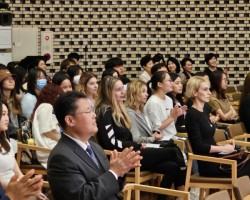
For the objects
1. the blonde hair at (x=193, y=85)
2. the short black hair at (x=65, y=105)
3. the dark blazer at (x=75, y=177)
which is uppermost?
the short black hair at (x=65, y=105)

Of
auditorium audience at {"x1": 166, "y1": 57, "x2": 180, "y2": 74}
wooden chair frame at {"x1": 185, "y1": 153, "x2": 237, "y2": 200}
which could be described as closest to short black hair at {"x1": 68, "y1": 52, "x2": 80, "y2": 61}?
auditorium audience at {"x1": 166, "y1": 57, "x2": 180, "y2": 74}

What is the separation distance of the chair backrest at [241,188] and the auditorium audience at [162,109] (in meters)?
2.61

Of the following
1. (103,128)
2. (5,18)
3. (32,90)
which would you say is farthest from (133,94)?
(5,18)

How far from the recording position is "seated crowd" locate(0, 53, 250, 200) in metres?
4.39

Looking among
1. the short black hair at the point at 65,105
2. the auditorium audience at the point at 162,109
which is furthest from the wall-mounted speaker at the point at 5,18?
the short black hair at the point at 65,105

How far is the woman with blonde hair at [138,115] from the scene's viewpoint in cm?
747

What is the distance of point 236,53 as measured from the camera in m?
14.8

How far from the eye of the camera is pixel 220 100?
9727 millimetres

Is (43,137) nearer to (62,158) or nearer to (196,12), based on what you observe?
(62,158)

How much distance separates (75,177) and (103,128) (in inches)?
96.2

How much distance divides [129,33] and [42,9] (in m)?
1.87

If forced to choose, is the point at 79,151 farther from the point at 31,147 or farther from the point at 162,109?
the point at 162,109

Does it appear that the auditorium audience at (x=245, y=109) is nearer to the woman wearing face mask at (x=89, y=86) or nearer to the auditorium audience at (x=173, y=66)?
the woman wearing face mask at (x=89, y=86)

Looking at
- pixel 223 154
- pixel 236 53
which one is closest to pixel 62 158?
pixel 223 154
